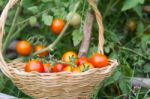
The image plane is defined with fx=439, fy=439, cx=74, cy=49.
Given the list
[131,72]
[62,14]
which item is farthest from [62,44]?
[131,72]

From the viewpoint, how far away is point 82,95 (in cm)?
182

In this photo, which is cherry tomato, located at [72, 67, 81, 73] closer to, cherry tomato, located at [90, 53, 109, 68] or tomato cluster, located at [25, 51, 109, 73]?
tomato cluster, located at [25, 51, 109, 73]

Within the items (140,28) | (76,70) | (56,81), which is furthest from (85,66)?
(140,28)

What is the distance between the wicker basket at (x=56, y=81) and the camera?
1.69m

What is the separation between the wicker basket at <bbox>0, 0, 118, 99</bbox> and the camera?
5.55ft

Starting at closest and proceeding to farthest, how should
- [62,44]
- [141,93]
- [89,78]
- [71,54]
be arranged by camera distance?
[89,78] < [71,54] < [141,93] < [62,44]

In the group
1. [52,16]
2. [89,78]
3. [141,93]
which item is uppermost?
[52,16]

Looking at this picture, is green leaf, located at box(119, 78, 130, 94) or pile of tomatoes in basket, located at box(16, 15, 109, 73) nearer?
pile of tomatoes in basket, located at box(16, 15, 109, 73)

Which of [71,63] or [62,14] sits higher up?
[62,14]

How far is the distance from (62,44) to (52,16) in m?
0.24

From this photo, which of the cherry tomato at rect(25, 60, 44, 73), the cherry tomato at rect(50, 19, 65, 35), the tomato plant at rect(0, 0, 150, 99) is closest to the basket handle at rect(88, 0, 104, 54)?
the tomato plant at rect(0, 0, 150, 99)

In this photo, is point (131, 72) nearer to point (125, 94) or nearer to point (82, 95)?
point (125, 94)

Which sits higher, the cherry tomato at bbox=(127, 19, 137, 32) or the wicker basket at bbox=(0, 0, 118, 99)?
the cherry tomato at bbox=(127, 19, 137, 32)

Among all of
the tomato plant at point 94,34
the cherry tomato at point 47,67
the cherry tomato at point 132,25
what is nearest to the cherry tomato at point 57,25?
the tomato plant at point 94,34
